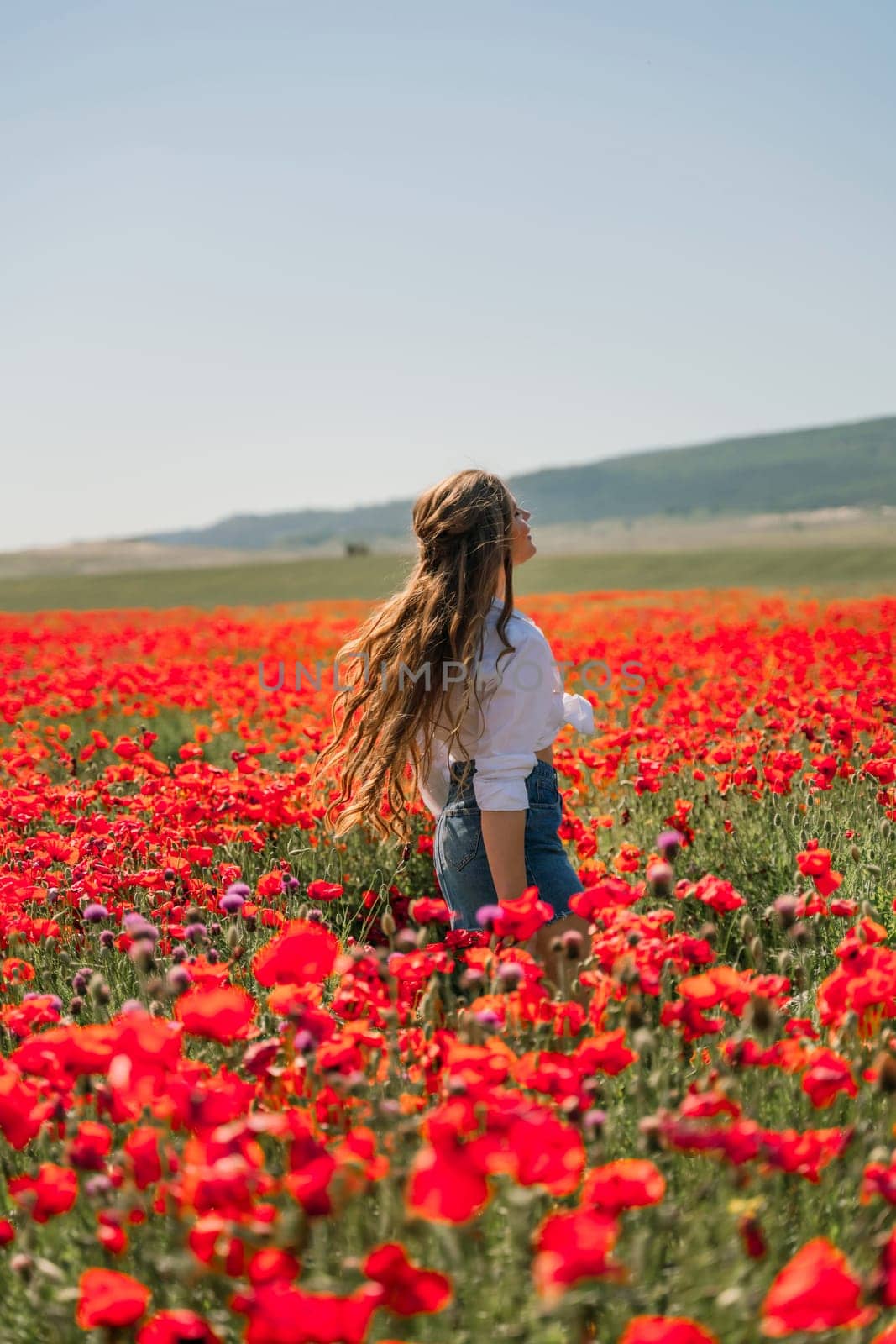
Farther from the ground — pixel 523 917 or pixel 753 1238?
pixel 523 917

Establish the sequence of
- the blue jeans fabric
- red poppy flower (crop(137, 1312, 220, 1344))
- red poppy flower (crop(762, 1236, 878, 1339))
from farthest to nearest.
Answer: the blue jeans fabric < red poppy flower (crop(137, 1312, 220, 1344)) < red poppy flower (crop(762, 1236, 878, 1339))

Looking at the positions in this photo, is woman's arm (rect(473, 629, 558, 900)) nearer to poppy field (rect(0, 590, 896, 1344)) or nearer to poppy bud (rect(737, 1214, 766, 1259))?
poppy field (rect(0, 590, 896, 1344))

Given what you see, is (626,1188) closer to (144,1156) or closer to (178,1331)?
(178,1331)

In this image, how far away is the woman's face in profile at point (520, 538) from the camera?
12.1 ft

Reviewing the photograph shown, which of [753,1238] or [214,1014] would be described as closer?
[753,1238]

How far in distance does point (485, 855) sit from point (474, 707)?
0.48 meters

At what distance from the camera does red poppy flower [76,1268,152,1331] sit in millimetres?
1469

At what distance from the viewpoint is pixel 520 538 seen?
371 centimetres

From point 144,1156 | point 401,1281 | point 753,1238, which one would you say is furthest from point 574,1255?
point 144,1156

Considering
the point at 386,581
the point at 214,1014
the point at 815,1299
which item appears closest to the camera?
the point at 815,1299

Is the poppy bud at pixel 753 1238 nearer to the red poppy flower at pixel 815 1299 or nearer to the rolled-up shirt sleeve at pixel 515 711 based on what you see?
the red poppy flower at pixel 815 1299

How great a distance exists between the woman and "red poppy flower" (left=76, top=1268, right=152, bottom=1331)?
1.94 m

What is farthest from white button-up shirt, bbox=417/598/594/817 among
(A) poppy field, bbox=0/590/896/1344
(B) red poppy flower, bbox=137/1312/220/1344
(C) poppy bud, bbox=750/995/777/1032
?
(B) red poppy flower, bbox=137/1312/220/1344

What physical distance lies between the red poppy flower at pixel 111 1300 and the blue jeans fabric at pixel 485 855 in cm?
211
